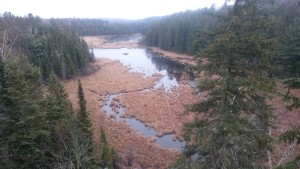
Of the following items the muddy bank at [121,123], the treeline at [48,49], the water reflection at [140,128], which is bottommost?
the water reflection at [140,128]

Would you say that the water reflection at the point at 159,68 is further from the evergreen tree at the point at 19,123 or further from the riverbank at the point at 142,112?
the evergreen tree at the point at 19,123

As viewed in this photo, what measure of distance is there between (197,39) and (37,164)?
11044mm

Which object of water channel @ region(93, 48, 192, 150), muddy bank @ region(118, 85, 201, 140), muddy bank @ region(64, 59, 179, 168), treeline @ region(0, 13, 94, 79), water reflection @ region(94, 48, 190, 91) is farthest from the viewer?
water reflection @ region(94, 48, 190, 91)

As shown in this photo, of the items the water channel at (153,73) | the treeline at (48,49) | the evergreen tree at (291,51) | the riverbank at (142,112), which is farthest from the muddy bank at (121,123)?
the evergreen tree at (291,51)

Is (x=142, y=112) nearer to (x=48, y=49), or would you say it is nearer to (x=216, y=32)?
(x=216, y=32)

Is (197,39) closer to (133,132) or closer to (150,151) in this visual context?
(150,151)

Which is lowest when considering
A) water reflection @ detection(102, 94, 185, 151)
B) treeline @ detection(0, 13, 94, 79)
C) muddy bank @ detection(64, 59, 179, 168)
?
water reflection @ detection(102, 94, 185, 151)

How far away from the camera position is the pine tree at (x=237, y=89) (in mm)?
9695

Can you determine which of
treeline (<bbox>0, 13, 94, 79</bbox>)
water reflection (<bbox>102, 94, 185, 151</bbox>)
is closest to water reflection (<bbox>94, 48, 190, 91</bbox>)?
water reflection (<bbox>102, 94, 185, 151</bbox>)

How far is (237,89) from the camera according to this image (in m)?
10.4

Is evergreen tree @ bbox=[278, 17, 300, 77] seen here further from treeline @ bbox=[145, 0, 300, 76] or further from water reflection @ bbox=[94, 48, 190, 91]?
water reflection @ bbox=[94, 48, 190, 91]

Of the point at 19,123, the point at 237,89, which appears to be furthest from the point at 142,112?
the point at 237,89

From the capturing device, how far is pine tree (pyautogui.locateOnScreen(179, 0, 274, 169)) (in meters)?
9.70

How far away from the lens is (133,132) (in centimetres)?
3300
